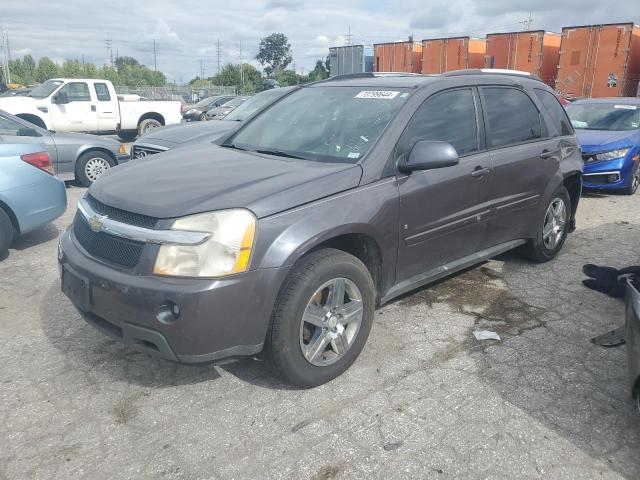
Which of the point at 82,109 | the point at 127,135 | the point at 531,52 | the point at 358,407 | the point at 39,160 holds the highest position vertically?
the point at 531,52

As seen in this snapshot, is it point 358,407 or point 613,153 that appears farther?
point 613,153

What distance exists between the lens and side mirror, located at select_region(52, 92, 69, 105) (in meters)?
→ 14.2

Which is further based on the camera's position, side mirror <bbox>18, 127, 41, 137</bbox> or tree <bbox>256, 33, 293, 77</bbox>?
tree <bbox>256, 33, 293, 77</bbox>

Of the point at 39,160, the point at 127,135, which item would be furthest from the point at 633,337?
the point at 127,135

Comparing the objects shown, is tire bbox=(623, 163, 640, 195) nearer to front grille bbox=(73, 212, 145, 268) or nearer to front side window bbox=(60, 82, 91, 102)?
front grille bbox=(73, 212, 145, 268)

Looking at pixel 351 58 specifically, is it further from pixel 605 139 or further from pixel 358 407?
pixel 358 407

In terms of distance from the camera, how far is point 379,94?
382 centimetres

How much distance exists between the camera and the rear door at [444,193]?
3533 mm

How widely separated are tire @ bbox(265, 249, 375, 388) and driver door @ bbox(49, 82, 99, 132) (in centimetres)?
1358

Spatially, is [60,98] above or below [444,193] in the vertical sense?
above

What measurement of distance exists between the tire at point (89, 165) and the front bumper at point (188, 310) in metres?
6.76

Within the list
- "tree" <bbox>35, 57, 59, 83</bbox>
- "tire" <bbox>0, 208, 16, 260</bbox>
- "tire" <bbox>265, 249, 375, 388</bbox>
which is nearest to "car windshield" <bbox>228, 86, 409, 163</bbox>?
"tire" <bbox>265, 249, 375, 388</bbox>

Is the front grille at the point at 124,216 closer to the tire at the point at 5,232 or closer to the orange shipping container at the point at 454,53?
the tire at the point at 5,232

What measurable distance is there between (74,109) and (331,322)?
13.8 m
